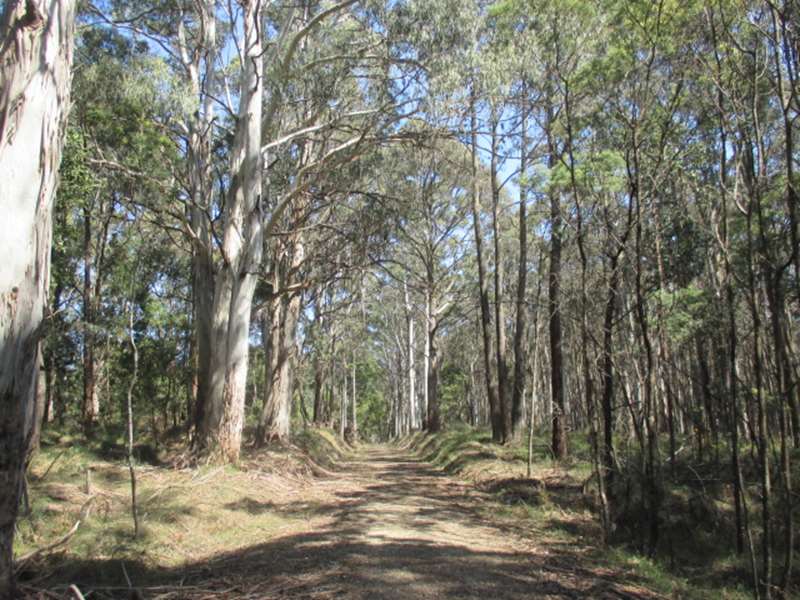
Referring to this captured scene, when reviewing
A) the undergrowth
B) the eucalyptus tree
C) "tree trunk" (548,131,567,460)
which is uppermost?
the eucalyptus tree

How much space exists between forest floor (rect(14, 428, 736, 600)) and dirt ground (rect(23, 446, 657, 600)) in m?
0.01

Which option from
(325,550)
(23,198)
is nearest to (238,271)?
(325,550)

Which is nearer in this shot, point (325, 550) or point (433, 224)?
point (325, 550)

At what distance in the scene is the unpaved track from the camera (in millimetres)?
4363

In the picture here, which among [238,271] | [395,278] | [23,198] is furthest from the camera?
[395,278]

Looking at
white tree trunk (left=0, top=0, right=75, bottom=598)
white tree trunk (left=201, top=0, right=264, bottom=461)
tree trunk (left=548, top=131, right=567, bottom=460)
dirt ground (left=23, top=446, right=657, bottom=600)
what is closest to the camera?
white tree trunk (left=0, top=0, right=75, bottom=598)

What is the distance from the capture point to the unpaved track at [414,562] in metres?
4.36

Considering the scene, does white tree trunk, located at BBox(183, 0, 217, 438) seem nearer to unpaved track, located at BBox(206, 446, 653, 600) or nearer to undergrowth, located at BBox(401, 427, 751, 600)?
unpaved track, located at BBox(206, 446, 653, 600)

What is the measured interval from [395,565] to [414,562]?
19cm

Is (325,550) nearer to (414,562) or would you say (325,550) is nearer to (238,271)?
(414,562)

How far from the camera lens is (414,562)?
16.5 ft

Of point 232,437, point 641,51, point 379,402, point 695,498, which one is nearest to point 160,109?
point 232,437

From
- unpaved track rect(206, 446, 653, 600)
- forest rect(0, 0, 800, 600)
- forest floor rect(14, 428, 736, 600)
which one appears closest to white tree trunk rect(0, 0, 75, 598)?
forest rect(0, 0, 800, 600)

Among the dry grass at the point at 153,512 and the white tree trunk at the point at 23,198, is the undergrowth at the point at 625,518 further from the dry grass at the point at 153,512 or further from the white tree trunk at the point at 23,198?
the white tree trunk at the point at 23,198
